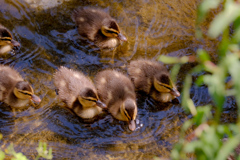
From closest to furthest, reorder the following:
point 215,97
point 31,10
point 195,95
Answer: point 215,97 → point 195,95 → point 31,10

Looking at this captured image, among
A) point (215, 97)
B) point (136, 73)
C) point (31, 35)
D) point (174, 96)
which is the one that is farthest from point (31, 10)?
point (215, 97)

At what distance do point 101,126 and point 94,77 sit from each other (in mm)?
645

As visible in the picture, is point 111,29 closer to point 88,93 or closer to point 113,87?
point 113,87

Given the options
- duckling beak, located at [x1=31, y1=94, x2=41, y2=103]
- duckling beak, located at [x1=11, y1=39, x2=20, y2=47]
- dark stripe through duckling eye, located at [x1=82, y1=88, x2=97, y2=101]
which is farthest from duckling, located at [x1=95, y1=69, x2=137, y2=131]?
duckling beak, located at [x1=11, y1=39, x2=20, y2=47]

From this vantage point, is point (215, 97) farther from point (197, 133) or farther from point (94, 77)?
point (94, 77)

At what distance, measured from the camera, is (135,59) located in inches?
144

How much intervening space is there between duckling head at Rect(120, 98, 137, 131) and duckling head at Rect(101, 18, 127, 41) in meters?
1.01

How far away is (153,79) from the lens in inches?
133

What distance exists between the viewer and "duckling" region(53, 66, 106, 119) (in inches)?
122

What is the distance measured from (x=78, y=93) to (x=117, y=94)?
410 mm

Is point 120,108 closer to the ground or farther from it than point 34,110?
farther from it

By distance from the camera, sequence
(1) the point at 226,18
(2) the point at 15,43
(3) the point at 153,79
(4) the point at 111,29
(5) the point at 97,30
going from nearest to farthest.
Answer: (1) the point at 226,18 < (3) the point at 153,79 < (2) the point at 15,43 < (4) the point at 111,29 < (5) the point at 97,30

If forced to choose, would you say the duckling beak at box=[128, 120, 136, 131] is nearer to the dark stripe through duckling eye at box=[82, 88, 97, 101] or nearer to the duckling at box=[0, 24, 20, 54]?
the dark stripe through duckling eye at box=[82, 88, 97, 101]

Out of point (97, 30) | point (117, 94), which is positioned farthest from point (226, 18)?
point (97, 30)
